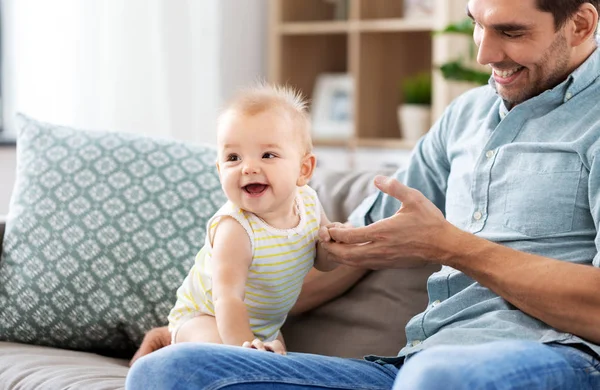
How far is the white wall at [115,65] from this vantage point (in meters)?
3.64

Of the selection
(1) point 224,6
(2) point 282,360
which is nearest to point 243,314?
(2) point 282,360

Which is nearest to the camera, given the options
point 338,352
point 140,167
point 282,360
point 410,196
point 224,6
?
point 282,360

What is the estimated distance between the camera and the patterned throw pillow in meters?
2.04

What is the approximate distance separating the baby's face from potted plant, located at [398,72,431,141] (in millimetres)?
2368

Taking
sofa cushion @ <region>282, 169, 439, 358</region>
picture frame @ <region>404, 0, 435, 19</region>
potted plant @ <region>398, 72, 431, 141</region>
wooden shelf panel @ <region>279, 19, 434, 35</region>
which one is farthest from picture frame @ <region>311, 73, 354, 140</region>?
sofa cushion @ <region>282, 169, 439, 358</region>

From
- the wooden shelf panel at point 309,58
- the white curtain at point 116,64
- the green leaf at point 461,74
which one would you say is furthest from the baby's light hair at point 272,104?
the wooden shelf panel at point 309,58

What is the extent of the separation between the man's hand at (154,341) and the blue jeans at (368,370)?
17.9 inches

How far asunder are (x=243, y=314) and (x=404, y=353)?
1.00 feet

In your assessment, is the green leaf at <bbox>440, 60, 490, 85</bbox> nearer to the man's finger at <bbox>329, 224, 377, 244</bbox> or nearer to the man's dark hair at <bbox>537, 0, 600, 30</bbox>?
the man's dark hair at <bbox>537, 0, 600, 30</bbox>

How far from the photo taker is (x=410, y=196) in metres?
1.62

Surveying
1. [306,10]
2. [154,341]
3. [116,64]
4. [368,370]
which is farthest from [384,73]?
[368,370]

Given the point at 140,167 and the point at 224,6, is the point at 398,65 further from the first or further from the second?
the point at 140,167

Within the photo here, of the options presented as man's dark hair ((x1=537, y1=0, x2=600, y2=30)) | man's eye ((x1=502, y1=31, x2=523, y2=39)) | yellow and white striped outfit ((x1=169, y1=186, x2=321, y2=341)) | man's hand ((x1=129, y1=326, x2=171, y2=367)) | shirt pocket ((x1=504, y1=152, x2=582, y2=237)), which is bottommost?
man's hand ((x1=129, y1=326, x2=171, y2=367))

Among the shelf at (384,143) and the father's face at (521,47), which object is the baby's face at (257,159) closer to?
the father's face at (521,47)
